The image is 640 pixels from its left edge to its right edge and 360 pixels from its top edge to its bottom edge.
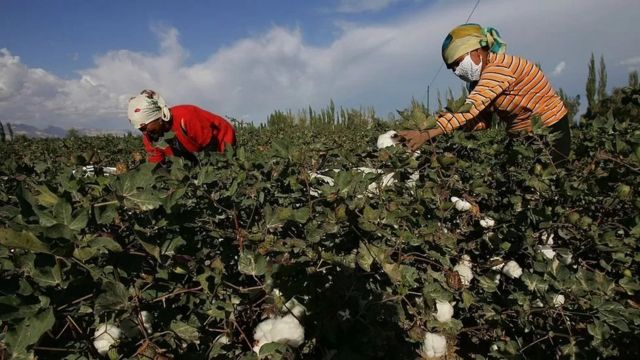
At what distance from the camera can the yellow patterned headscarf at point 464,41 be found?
2.13 metres

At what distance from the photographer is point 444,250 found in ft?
4.70

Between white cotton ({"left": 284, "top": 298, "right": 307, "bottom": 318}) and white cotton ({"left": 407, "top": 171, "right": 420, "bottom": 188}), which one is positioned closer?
white cotton ({"left": 284, "top": 298, "right": 307, "bottom": 318})

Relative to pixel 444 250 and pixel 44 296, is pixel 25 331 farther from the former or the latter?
pixel 444 250

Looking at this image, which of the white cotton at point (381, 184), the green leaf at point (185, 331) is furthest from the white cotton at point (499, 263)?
the green leaf at point (185, 331)

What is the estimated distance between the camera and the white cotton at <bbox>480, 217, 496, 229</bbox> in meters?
1.67

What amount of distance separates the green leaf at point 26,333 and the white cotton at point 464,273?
1.26 meters

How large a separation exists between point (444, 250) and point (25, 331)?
120cm

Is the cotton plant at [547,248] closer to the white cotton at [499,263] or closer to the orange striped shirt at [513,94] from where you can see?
the white cotton at [499,263]

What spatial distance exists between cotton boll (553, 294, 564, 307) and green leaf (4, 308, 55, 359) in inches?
57.2

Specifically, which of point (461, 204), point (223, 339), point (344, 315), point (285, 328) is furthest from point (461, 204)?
point (223, 339)

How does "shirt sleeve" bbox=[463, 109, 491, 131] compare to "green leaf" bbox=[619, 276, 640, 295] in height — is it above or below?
above

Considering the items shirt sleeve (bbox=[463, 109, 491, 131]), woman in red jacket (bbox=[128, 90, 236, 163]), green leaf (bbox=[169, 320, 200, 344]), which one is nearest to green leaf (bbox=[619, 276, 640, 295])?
shirt sleeve (bbox=[463, 109, 491, 131])

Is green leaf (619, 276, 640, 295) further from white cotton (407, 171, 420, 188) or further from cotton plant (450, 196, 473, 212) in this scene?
white cotton (407, 171, 420, 188)

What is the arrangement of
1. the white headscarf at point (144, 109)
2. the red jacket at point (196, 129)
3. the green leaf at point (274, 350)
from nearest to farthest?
the green leaf at point (274, 350) → the white headscarf at point (144, 109) → the red jacket at point (196, 129)
